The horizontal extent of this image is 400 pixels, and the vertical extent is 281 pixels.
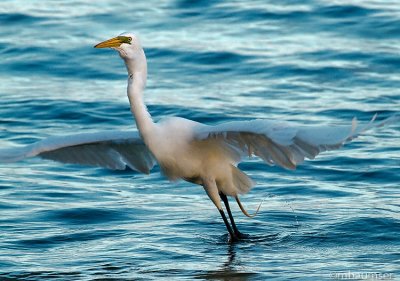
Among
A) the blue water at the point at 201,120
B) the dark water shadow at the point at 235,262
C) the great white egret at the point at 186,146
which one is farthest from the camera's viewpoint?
the blue water at the point at 201,120

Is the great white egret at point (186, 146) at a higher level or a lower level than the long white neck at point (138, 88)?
lower

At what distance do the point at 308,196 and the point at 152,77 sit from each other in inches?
208

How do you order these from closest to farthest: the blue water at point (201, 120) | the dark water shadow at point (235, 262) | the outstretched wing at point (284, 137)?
the outstretched wing at point (284, 137) → the dark water shadow at point (235, 262) → the blue water at point (201, 120)

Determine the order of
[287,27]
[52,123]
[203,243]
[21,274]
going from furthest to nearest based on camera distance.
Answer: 1. [287,27]
2. [52,123]
3. [203,243]
4. [21,274]

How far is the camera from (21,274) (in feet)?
26.9

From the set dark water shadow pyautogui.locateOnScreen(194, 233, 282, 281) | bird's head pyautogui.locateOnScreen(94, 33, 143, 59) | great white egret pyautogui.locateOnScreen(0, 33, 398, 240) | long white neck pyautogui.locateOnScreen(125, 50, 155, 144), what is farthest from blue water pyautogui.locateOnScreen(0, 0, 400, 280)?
bird's head pyautogui.locateOnScreen(94, 33, 143, 59)

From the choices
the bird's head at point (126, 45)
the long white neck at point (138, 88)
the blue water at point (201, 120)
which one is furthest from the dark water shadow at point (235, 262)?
the bird's head at point (126, 45)

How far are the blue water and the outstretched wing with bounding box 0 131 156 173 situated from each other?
0.61 metres

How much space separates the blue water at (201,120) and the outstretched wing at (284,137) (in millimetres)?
938

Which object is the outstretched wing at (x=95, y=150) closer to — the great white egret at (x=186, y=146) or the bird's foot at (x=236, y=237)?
the great white egret at (x=186, y=146)

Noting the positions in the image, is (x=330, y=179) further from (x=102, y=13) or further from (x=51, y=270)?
(x=102, y=13)

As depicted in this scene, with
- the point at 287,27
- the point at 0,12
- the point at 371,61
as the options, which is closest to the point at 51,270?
the point at 371,61

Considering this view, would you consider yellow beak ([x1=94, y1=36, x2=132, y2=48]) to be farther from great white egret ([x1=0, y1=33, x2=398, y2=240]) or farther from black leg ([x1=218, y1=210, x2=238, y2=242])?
black leg ([x1=218, y1=210, x2=238, y2=242])

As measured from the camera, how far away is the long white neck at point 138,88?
8.30m
